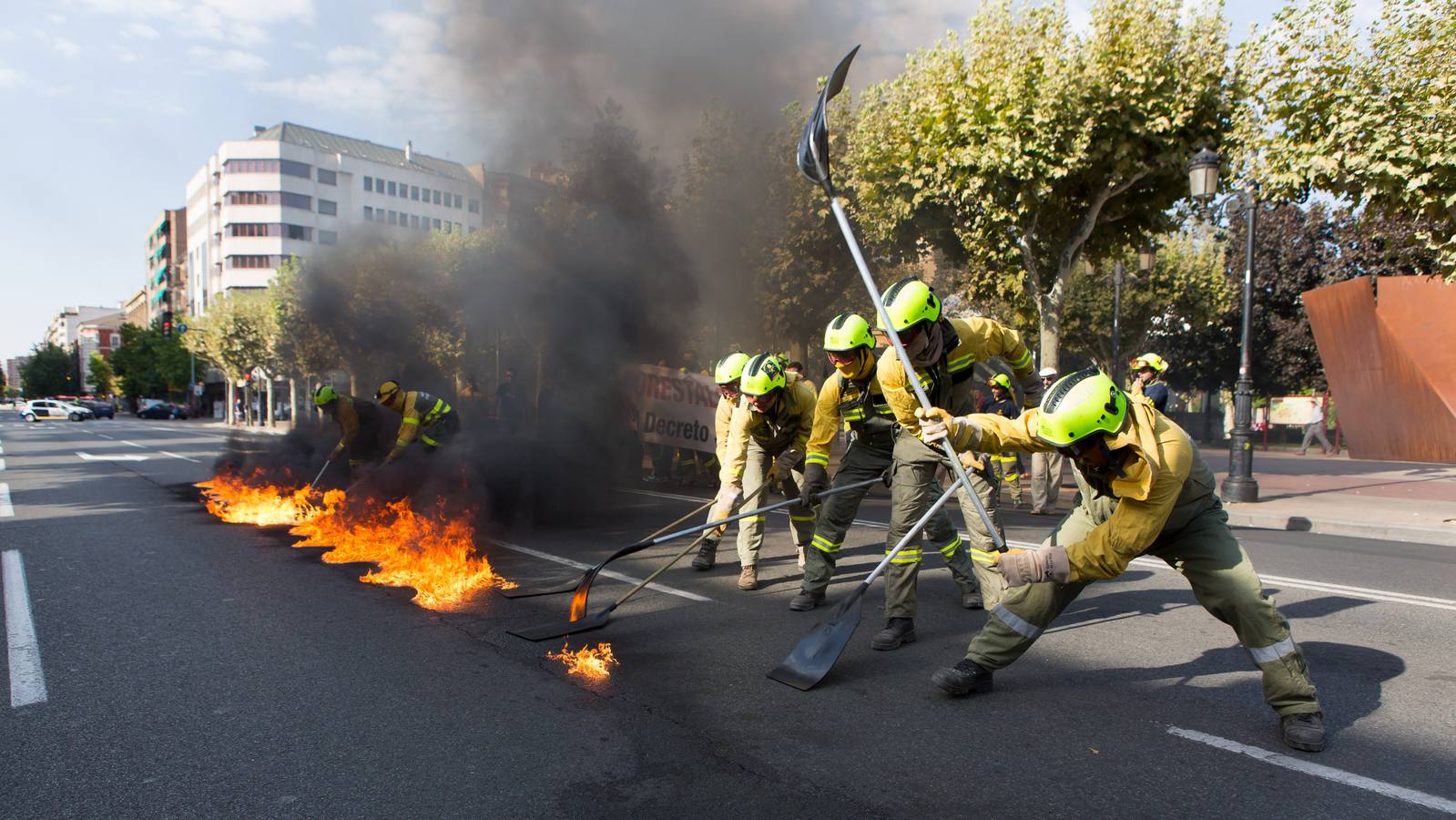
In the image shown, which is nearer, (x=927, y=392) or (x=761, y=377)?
(x=927, y=392)

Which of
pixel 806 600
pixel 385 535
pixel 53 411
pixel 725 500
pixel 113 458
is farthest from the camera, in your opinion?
pixel 53 411

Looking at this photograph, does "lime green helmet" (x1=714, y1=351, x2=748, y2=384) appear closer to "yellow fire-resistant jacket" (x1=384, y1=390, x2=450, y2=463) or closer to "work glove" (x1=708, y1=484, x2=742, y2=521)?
"work glove" (x1=708, y1=484, x2=742, y2=521)

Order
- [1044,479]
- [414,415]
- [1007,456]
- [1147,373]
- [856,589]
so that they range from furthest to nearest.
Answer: [1044,479], [1147,373], [1007,456], [414,415], [856,589]

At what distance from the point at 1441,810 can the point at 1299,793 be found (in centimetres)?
39

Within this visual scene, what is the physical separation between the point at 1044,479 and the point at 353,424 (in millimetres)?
7883

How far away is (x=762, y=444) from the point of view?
6.18 metres

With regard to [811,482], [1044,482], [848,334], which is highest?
[848,334]

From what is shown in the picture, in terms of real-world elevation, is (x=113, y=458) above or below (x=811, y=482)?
below

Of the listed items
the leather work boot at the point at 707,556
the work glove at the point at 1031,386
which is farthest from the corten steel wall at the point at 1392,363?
the leather work boot at the point at 707,556

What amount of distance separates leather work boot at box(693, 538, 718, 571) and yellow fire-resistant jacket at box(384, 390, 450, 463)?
3361 millimetres

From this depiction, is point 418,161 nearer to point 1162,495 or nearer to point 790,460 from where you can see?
point 790,460

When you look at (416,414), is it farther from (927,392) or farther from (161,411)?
(161,411)

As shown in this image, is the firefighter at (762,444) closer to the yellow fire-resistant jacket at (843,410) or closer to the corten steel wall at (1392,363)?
the yellow fire-resistant jacket at (843,410)

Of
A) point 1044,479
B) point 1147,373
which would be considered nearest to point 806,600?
point 1147,373
